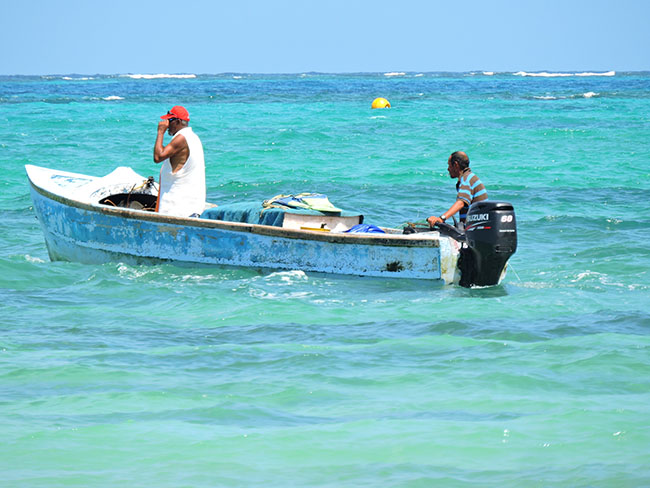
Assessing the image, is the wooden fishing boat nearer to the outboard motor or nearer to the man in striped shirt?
the outboard motor

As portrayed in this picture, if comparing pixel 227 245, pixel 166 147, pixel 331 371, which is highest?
pixel 166 147

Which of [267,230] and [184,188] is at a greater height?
[184,188]

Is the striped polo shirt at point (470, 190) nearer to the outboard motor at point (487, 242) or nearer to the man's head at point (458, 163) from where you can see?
the man's head at point (458, 163)

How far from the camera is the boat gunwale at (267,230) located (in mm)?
8164

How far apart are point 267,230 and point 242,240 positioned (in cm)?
36

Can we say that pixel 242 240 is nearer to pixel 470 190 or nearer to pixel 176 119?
pixel 176 119

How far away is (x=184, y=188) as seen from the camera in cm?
925

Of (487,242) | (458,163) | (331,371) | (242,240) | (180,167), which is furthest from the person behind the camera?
(180,167)

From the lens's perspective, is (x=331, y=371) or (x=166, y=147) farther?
(x=166, y=147)

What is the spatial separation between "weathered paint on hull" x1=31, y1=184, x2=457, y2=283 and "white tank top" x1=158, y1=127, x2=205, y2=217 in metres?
0.23

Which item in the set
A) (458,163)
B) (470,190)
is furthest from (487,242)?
(458,163)

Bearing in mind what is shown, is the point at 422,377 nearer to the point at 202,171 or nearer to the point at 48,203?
the point at 202,171

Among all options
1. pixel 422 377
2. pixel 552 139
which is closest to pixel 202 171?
pixel 422 377

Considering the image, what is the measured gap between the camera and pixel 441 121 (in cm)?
3725
